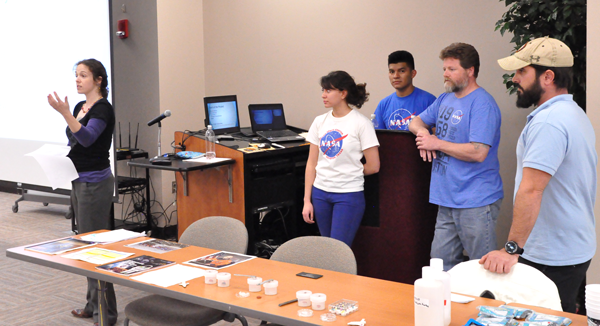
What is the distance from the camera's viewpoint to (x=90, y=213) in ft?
11.3

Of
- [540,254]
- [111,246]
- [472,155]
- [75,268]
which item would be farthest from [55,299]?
[540,254]

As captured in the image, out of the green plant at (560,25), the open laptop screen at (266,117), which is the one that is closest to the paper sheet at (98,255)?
the open laptop screen at (266,117)

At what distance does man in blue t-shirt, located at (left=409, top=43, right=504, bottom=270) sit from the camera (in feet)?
9.50

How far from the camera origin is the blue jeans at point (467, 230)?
2934 mm

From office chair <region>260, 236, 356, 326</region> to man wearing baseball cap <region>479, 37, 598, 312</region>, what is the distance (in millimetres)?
593

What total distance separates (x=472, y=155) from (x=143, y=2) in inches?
157

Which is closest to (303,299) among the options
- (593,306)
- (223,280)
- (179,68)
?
(223,280)

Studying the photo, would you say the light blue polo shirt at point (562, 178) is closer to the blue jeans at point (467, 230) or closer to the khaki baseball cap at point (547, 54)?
the khaki baseball cap at point (547, 54)

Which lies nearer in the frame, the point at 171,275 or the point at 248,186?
the point at 171,275

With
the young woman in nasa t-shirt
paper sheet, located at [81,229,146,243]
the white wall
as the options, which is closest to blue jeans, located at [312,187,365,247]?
the young woman in nasa t-shirt

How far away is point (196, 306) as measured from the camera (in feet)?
8.54

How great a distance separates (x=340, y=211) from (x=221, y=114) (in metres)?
1.76

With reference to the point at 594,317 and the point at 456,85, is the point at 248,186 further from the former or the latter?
the point at 594,317

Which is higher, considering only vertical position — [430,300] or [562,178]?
[562,178]
